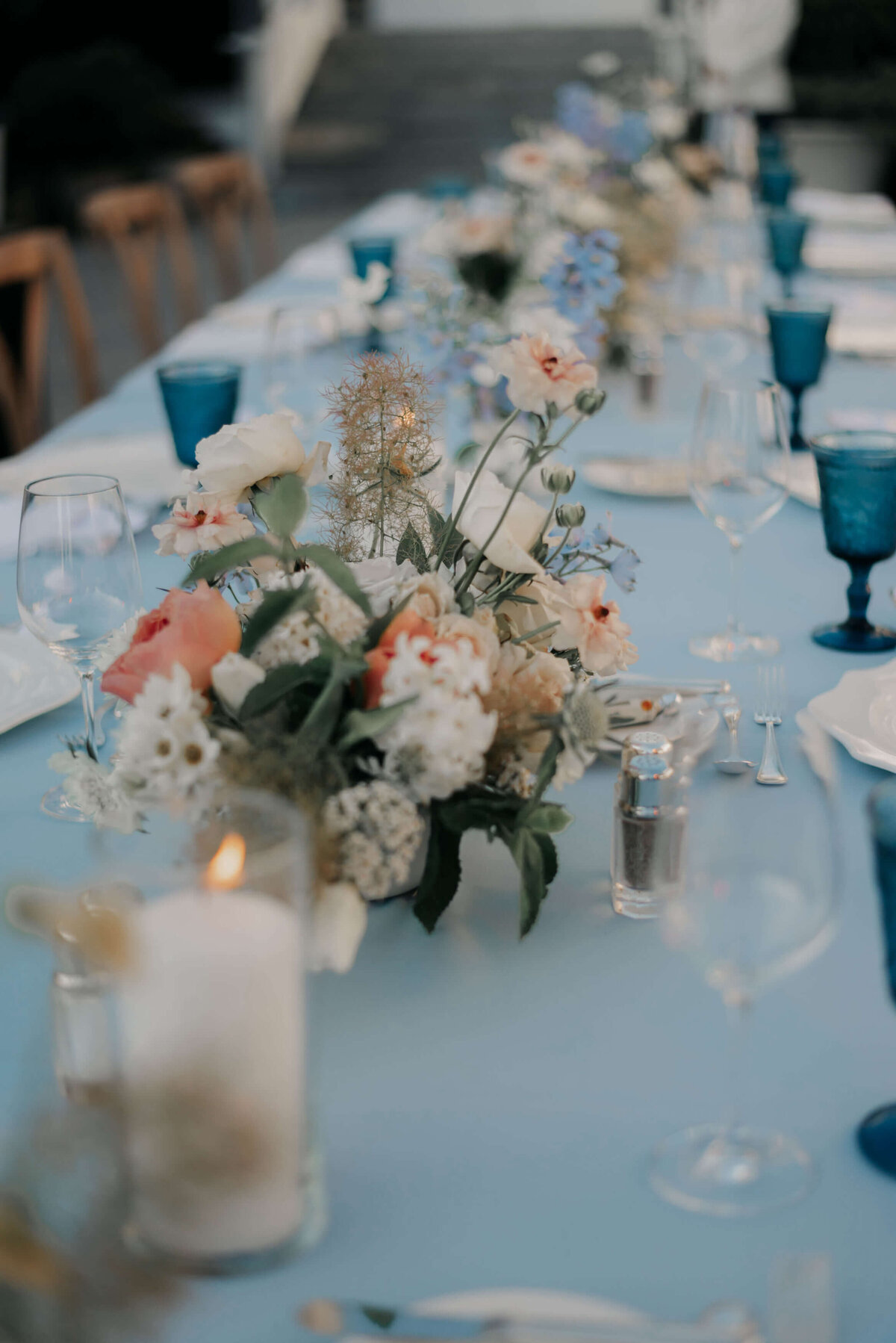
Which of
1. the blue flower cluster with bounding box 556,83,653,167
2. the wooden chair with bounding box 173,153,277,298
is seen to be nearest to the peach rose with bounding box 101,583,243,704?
the blue flower cluster with bounding box 556,83,653,167

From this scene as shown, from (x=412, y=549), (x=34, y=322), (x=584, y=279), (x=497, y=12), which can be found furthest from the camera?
(x=497, y=12)

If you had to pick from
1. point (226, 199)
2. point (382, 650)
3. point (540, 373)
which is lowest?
point (226, 199)

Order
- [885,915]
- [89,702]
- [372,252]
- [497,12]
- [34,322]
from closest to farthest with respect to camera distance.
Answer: [885,915]
[89,702]
[372,252]
[34,322]
[497,12]

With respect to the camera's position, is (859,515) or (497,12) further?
(497,12)

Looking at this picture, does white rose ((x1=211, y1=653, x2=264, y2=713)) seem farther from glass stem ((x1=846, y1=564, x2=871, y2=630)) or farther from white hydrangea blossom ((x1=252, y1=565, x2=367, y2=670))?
glass stem ((x1=846, y1=564, x2=871, y2=630))

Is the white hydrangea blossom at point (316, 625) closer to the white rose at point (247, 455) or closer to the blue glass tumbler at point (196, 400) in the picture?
the white rose at point (247, 455)

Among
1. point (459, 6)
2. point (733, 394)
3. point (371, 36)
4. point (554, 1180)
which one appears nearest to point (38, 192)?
point (371, 36)

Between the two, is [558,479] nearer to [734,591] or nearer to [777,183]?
[734,591]

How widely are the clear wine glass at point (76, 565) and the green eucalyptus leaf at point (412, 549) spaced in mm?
184

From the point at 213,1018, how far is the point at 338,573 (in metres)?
→ 0.30

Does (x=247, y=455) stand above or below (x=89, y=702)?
above

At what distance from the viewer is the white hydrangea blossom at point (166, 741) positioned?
67 cm

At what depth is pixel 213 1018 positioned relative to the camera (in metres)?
0.48

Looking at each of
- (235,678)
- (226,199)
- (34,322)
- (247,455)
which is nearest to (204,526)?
(247,455)
